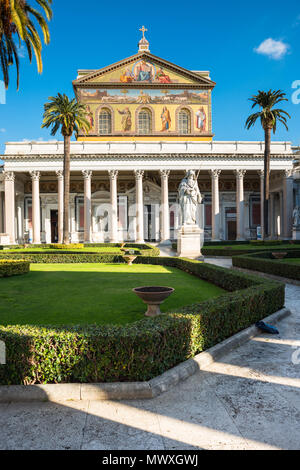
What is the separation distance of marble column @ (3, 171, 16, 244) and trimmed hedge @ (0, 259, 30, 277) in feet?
77.4

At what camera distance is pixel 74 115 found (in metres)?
29.7

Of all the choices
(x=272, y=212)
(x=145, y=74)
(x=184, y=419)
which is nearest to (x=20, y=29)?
(x=184, y=419)

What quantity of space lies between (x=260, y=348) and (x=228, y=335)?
2.08 feet

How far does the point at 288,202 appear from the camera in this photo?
1475 inches

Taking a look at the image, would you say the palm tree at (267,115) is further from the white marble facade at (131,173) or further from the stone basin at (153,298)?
the stone basin at (153,298)

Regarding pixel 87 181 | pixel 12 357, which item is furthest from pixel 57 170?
pixel 12 357

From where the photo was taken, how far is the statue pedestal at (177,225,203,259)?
20364mm

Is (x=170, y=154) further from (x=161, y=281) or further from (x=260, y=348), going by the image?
(x=260, y=348)

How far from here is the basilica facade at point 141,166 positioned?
37.0 metres

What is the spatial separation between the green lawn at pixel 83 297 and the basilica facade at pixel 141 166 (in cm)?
2405

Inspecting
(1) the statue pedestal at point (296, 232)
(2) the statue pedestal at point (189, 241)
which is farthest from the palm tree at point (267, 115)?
(2) the statue pedestal at point (189, 241)

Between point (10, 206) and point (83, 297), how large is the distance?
3094 centimetres

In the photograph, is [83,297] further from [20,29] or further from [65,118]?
[65,118]

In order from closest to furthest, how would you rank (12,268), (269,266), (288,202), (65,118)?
1. (12,268)
2. (269,266)
3. (65,118)
4. (288,202)
